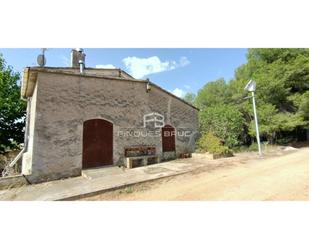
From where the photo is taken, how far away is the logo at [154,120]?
1089cm

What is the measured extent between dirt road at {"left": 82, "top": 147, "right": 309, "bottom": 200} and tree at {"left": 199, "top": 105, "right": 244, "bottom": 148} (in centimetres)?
581

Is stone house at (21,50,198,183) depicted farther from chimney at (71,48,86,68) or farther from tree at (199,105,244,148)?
chimney at (71,48,86,68)

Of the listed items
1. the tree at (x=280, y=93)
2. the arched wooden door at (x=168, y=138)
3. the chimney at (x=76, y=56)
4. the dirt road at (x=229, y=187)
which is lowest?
the dirt road at (x=229, y=187)

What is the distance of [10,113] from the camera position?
15.5 metres

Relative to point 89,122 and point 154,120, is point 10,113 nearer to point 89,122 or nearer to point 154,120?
point 89,122

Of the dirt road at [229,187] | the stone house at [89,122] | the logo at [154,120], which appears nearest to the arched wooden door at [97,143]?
the stone house at [89,122]

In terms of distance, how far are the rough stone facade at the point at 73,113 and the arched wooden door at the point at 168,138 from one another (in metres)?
0.36

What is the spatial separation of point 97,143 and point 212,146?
6.03 metres

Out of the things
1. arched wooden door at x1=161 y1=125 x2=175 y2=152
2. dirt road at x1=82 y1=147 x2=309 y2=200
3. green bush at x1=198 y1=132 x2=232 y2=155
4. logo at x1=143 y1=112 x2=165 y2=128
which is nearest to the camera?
dirt road at x1=82 y1=147 x2=309 y2=200

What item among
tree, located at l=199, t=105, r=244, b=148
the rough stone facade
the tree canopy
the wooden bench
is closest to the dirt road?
the wooden bench

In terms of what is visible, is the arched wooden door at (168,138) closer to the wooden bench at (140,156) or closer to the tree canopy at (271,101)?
the wooden bench at (140,156)

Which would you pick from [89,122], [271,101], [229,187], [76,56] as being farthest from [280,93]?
[76,56]

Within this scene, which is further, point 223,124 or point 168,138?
point 223,124

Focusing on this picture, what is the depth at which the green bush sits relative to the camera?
11.2 metres
